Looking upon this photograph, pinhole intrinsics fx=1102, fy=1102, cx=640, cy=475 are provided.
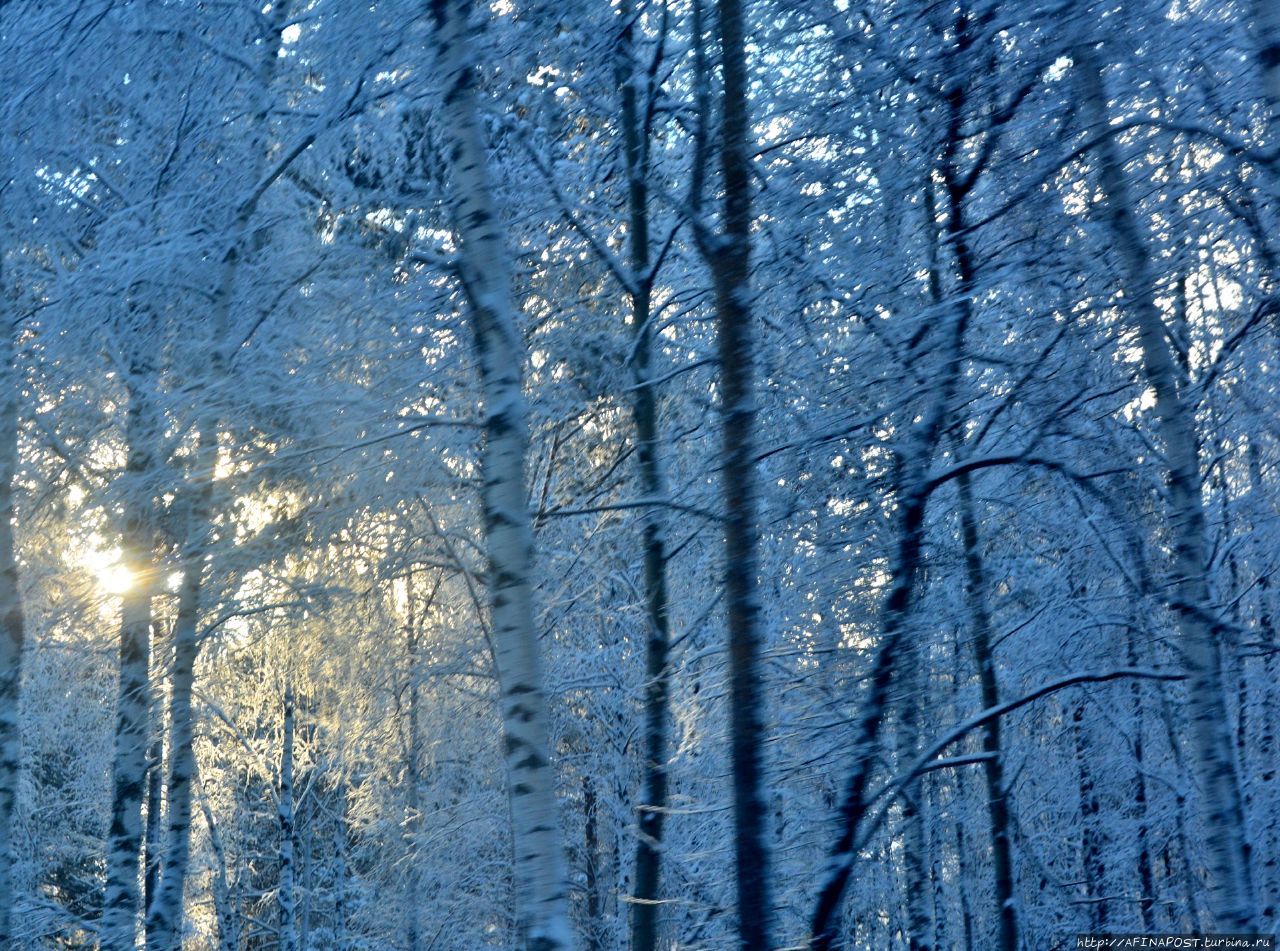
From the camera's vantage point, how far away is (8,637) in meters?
8.72

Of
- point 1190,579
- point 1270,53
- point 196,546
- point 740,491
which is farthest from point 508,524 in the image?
point 1270,53

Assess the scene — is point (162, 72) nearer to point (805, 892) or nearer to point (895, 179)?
point (895, 179)

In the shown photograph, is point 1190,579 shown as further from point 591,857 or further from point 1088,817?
point 1088,817

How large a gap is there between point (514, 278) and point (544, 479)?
78.1 inches

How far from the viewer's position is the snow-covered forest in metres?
5.80

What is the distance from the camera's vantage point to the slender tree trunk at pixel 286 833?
17969mm

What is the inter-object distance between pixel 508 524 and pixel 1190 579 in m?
3.67

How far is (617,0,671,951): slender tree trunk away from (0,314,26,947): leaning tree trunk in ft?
16.1

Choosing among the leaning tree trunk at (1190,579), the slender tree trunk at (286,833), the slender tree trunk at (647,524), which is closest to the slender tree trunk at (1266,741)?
the leaning tree trunk at (1190,579)

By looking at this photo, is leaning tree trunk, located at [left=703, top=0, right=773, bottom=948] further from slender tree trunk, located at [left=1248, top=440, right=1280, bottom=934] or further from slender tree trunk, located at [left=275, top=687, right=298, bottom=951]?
slender tree trunk, located at [left=275, top=687, right=298, bottom=951]

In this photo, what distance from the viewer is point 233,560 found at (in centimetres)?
884

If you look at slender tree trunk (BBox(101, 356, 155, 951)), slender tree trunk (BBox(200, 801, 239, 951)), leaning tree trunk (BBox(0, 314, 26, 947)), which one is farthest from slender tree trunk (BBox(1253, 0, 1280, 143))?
slender tree trunk (BBox(200, 801, 239, 951))

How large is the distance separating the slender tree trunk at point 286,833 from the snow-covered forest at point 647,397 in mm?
5325

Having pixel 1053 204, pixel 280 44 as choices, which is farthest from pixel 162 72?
pixel 1053 204
